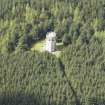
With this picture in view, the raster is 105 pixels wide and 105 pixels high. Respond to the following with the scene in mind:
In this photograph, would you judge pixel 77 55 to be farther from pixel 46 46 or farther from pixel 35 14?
pixel 35 14

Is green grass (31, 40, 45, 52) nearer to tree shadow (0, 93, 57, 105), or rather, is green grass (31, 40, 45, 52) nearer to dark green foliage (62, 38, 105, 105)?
dark green foliage (62, 38, 105, 105)

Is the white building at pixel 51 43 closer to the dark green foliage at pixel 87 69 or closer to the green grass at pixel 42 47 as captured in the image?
the green grass at pixel 42 47

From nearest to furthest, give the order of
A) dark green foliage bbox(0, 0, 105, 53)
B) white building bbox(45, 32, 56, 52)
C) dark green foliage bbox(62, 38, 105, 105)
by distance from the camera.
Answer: dark green foliage bbox(62, 38, 105, 105)
white building bbox(45, 32, 56, 52)
dark green foliage bbox(0, 0, 105, 53)

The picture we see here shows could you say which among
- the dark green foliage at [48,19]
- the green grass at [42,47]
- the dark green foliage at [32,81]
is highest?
the dark green foliage at [48,19]

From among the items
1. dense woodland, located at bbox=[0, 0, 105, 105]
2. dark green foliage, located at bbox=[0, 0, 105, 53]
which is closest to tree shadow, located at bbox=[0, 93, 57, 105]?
dense woodland, located at bbox=[0, 0, 105, 105]

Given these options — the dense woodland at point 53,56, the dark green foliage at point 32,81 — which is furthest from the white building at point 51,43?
the dark green foliage at point 32,81

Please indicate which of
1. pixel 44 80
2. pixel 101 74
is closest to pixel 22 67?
pixel 44 80

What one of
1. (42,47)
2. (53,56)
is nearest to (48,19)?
(42,47)

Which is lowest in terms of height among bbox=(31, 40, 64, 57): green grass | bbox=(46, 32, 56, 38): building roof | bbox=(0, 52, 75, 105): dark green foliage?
bbox=(0, 52, 75, 105): dark green foliage
